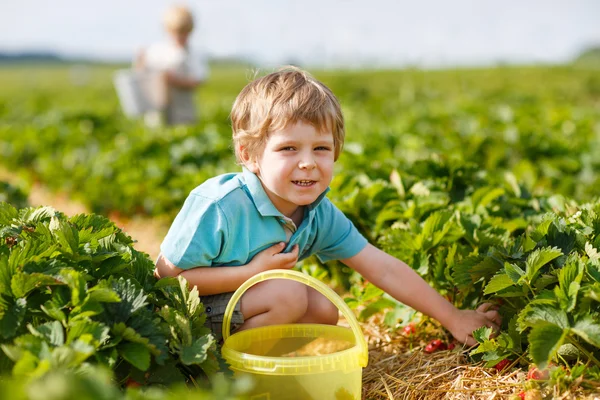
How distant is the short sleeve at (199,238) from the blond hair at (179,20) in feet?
18.1

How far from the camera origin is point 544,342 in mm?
A: 2012

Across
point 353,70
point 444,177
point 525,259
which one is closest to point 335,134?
point 525,259

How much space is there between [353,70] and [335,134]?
44.4 metres

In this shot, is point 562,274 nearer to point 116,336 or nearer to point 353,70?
point 116,336

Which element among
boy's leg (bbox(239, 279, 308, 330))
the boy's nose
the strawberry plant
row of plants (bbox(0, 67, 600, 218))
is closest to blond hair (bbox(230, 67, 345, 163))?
the boy's nose

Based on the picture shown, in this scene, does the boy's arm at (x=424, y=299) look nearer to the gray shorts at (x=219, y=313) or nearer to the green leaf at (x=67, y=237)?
the gray shorts at (x=219, y=313)

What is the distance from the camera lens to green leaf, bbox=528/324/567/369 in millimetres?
1982

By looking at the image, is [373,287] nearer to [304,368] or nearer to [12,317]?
[304,368]

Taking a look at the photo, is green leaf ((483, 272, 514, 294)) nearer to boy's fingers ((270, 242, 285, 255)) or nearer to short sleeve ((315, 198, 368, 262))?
short sleeve ((315, 198, 368, 262))

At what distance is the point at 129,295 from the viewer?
1.94 metres

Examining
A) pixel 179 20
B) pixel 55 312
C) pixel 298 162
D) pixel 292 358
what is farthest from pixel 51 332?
pixel 179 20

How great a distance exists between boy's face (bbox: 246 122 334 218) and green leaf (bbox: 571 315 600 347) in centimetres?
100

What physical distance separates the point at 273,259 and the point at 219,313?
0.95 feet

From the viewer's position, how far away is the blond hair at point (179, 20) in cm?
744
